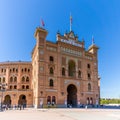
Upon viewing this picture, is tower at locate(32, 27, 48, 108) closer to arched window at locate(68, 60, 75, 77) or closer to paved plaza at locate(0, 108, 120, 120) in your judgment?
arched window at locate(68, 60, 75, 77)

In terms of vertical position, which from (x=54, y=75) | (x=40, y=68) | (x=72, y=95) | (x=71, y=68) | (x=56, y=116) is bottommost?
(x=56, y=116)

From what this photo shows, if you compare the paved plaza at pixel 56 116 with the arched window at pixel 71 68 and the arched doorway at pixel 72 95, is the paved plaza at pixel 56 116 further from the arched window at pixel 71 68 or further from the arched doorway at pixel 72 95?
the arched window at pixel 71 68

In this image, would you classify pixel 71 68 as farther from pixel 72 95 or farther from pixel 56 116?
pixel 56 116

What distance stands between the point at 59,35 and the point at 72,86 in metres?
15.6

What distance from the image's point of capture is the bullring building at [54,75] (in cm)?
4284

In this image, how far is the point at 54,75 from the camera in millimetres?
44688

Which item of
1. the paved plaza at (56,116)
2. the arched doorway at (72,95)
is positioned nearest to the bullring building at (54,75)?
the arched doorway at (72,95)

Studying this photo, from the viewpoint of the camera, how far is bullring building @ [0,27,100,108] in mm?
42844

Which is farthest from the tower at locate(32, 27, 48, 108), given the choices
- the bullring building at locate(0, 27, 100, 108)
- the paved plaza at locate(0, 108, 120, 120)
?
the paved plaza at locate(0, 108, 120, 120)

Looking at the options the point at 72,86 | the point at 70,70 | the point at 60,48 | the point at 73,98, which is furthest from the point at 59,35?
the point at 73,98

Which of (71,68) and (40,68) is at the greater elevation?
(71,68)

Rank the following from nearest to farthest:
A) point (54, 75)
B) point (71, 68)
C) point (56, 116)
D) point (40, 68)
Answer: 1. point (56, 116)
2. point (40, 68)
3. point (54, 75)
4. point (71, 68)

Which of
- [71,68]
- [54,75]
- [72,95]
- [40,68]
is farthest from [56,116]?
[71,68]

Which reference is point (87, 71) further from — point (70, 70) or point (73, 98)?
point (73, 98)
